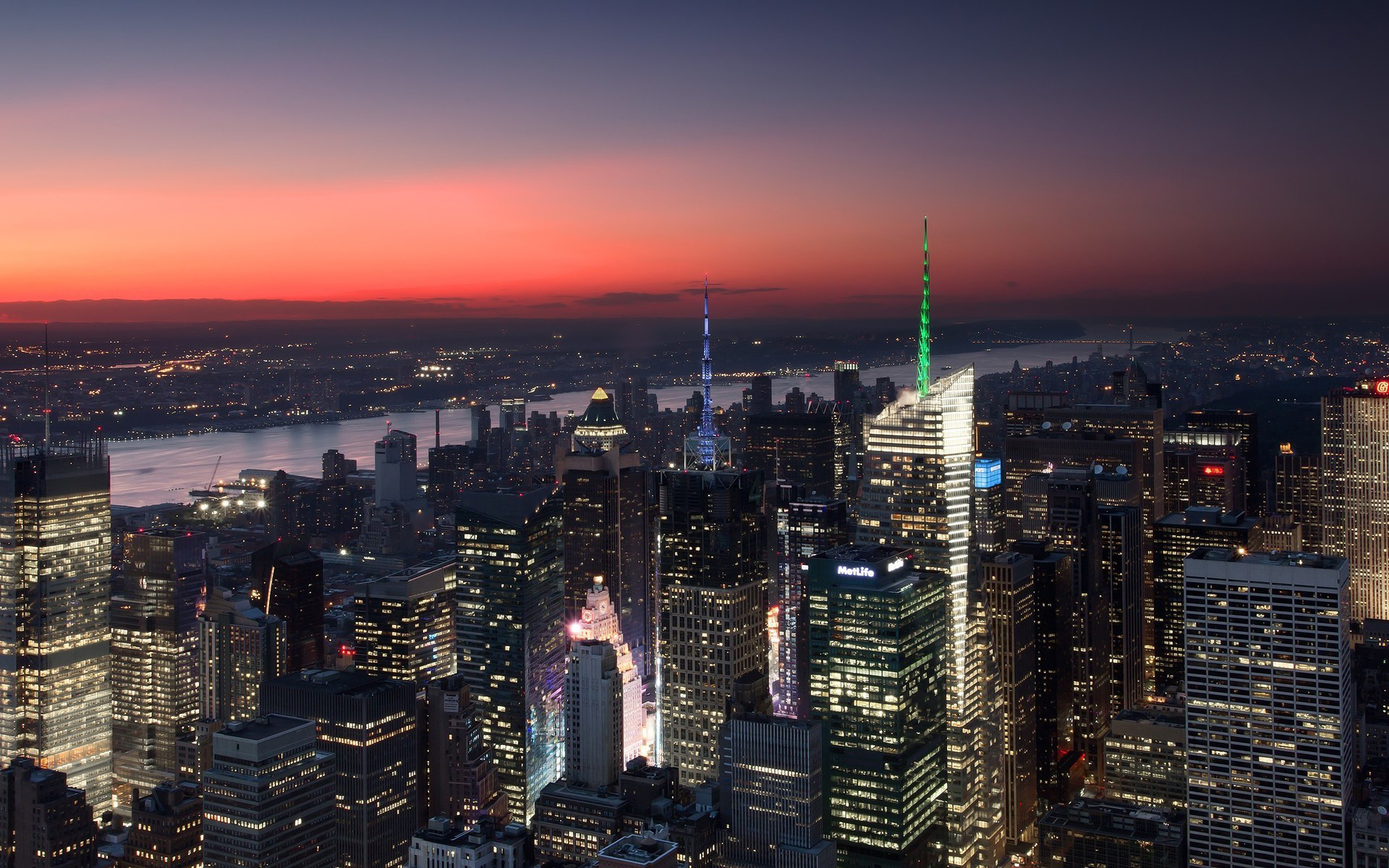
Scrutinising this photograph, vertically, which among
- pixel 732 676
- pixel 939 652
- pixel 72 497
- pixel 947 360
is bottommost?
pixel 732 676

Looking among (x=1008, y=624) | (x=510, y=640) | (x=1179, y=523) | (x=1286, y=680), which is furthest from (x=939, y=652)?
(x=1179, y=523)

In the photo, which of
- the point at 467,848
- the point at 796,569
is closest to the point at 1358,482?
the point at 796,569

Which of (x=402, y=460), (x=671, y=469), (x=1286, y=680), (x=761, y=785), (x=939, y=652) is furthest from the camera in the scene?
(x=402, y=460)

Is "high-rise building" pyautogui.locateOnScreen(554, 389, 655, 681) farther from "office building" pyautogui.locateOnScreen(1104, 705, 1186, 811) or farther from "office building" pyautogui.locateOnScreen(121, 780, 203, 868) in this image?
"office building" pyautogui.locateOnScreen(121, 780, 203, 868)

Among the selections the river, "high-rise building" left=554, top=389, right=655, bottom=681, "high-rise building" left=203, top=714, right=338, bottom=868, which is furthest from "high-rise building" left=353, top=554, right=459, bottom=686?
"high-rise building" left=203, top=714, right=338, bottom=868

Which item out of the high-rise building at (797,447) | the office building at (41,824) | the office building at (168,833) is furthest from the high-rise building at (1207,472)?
the office building at (41,824)

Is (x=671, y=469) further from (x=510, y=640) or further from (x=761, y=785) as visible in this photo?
(x=761, y=785)
